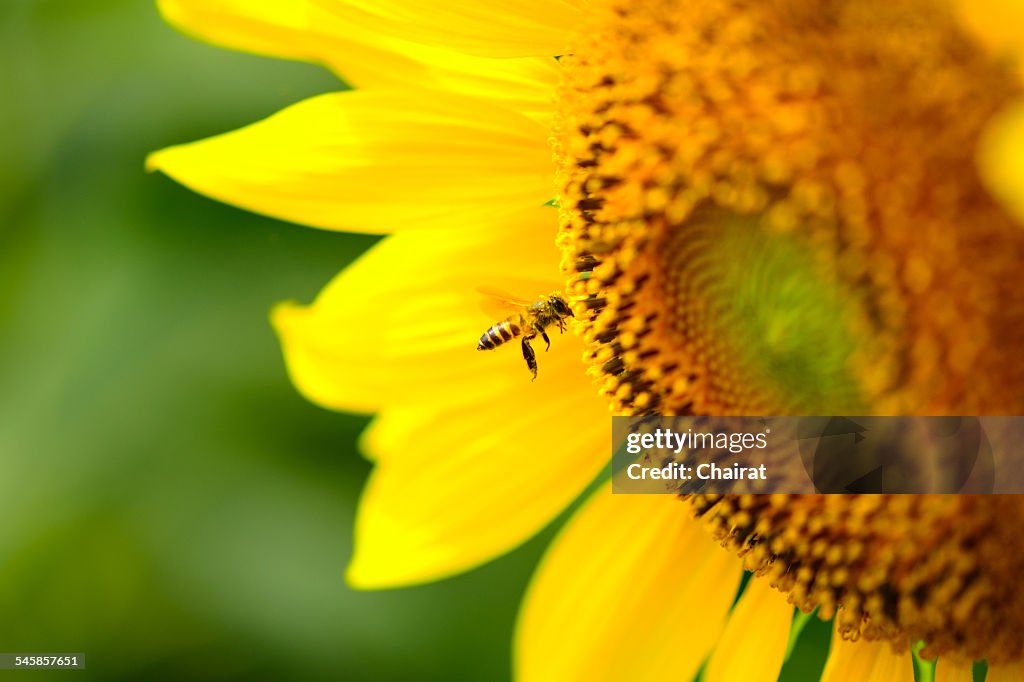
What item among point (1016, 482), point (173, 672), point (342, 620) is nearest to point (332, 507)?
point (342, 620)

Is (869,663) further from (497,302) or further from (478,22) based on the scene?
(478,22)

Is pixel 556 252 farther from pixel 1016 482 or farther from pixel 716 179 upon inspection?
pixel 1016 482

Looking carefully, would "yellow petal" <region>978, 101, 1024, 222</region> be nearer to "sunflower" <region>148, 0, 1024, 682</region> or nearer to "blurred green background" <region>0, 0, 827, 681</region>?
"sunflower" <region>148, 0, 1024, 682</region>

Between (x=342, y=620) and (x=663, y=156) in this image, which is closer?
(x=663, y=156)

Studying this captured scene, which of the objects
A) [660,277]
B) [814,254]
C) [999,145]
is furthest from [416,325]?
[999,145]

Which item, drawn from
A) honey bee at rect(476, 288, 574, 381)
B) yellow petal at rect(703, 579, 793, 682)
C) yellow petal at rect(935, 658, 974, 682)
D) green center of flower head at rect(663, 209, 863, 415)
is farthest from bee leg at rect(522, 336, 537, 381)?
yellow petal at rect(935, 658, 974, 682)

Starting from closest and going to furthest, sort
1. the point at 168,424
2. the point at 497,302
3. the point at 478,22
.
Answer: the point at 478,22 < the point at 497,302 < the point at 168,424

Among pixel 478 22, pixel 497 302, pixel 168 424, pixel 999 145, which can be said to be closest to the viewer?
pixel 999 145
